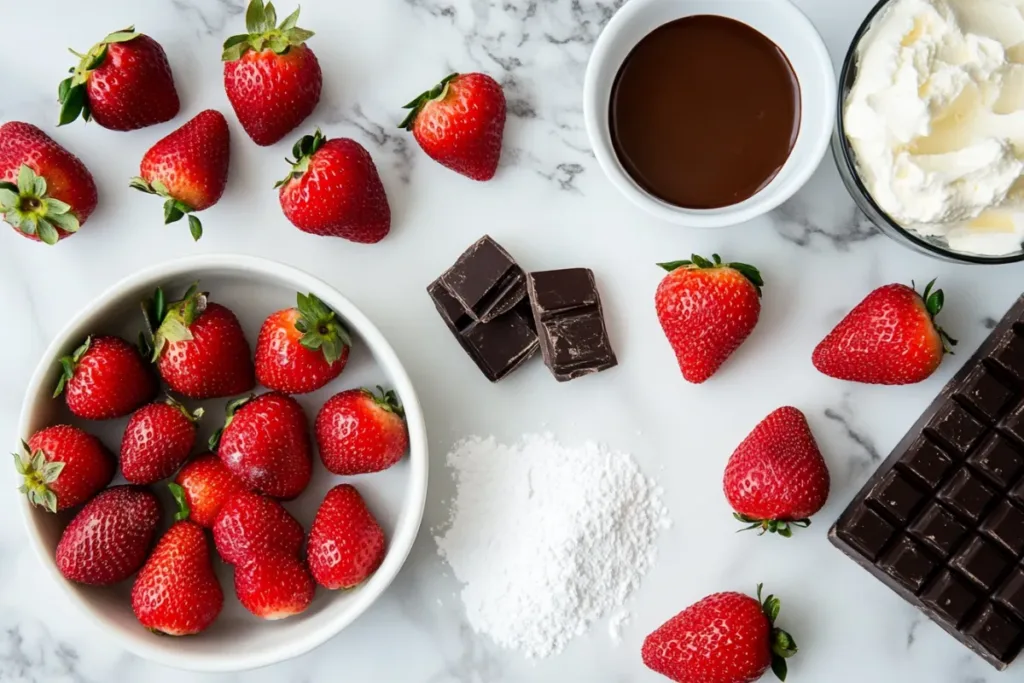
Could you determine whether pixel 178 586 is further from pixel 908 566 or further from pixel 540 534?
pixel 908 566

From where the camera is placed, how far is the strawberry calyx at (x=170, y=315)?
1.47 m

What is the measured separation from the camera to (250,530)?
148cm

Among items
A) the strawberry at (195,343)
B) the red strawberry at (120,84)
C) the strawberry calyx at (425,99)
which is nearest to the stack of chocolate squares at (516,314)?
the strawberry calyx at (425,99)

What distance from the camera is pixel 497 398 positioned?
1629 mm

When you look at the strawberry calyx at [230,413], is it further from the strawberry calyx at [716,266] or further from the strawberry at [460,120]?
the strawberry calyx at [716,266]

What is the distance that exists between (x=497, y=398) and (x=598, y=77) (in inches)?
21.6

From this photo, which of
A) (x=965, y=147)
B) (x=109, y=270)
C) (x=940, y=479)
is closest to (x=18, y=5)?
(x=109, y=270)

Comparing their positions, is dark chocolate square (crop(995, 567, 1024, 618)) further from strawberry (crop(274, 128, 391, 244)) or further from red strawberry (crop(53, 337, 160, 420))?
red strawberry (crop(53, 337, 160, 420))

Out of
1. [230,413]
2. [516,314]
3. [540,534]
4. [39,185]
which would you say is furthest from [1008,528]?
[39,185]

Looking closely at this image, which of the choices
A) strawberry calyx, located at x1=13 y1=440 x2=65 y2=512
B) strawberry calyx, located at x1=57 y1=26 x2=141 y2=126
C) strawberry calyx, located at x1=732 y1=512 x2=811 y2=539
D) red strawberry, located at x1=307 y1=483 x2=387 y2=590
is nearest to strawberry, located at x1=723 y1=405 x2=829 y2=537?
strawberry calyx, located at x1=732 y1=512 x2=811 y2=539

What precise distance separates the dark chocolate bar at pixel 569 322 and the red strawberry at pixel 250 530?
0.50 meters

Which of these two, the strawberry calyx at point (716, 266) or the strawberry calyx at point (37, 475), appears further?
the strawberry calyx at point (716, 266)

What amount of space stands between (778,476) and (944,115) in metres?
0.60

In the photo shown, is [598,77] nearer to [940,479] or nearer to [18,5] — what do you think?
[940,479]
